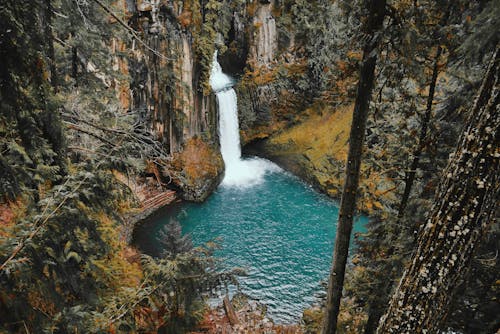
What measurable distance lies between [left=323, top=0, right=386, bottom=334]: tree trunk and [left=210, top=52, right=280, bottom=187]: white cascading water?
17.5m

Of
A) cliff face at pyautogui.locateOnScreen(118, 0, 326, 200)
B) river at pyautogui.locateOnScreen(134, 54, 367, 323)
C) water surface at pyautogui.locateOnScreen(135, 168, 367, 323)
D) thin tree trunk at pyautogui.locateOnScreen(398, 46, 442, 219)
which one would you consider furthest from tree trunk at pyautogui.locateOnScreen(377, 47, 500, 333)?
water surface at pyautogui.locateOnScreen(135, 168, 367, 323)

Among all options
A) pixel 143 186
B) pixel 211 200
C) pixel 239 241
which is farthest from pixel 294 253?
pixel 143 186

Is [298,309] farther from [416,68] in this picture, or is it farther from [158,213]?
[416,68]

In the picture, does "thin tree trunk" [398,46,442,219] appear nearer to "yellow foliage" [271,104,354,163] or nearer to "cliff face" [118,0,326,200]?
"cliff face" [118,0,326,200]

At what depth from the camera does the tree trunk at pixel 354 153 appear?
373cm

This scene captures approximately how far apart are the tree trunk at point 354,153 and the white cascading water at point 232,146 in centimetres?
1754

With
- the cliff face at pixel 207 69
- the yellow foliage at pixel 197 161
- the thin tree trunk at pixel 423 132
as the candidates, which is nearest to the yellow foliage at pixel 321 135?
the cliff face at pixel 207 69

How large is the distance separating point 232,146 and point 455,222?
22738 millimetres

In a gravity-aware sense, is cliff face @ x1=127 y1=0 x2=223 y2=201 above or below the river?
above

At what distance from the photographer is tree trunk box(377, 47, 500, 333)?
2650mm

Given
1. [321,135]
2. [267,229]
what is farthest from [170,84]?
[321,135]

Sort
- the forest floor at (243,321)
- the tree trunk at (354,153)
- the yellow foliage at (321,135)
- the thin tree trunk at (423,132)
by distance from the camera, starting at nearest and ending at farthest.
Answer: the tree trunk at (354,153), the thin tree trunk at (423,132), the forest floor at (243,321), the yellow foliage at (321,135)

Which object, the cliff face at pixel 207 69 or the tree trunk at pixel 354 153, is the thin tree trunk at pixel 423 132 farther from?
the cliff face at pixel 207 69

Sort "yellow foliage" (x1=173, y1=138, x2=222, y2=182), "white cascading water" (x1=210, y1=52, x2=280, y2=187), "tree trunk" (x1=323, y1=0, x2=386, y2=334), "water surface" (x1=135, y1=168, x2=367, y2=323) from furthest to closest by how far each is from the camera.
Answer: "white cascading water" (x1=210, y1=52, x2=280, y2=187) → "yellow foliage" (x1=173, y1=138, x2=222, y2=182) → "water surface" (x1=135, y1=168, x2=367, y2=323) → "tree trunk" (x1=323, y1=0, x2=386, y2=334)
